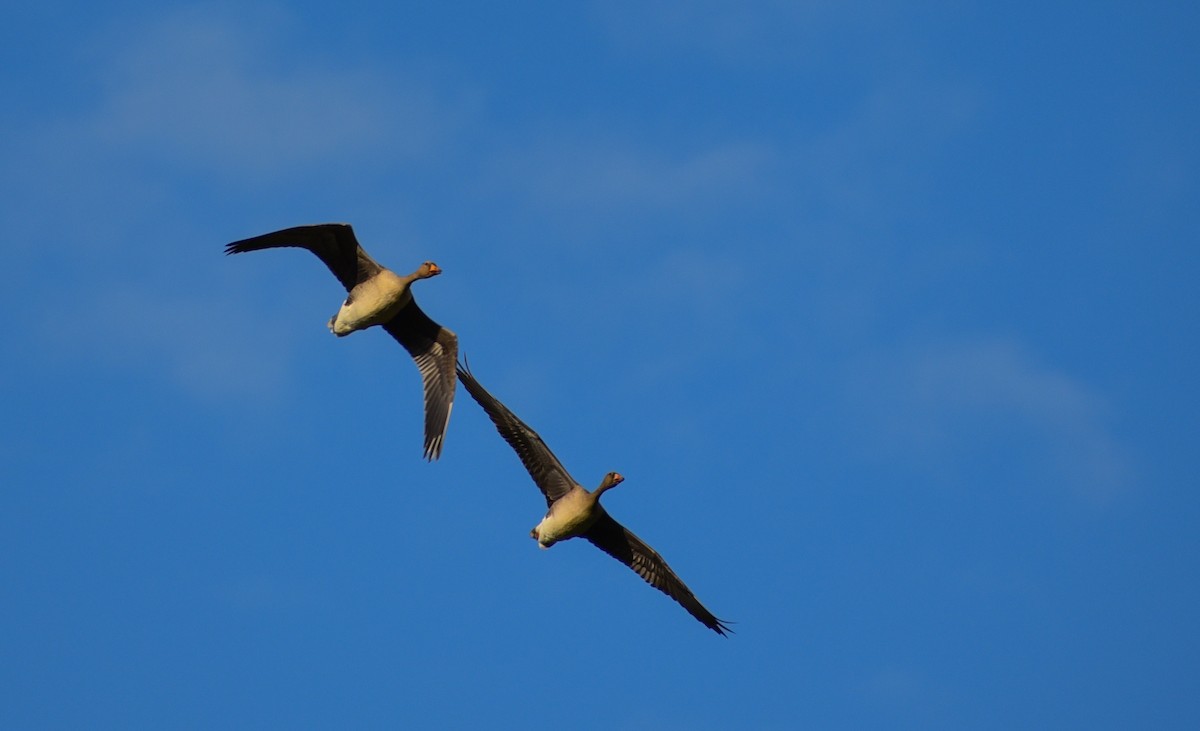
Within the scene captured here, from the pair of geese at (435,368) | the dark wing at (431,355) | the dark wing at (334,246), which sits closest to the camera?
the dark wing at (334,246)

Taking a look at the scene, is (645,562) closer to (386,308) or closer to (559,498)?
(559,498)

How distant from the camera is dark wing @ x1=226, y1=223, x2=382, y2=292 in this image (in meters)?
28.1

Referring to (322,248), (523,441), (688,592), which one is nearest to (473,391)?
(523,441)

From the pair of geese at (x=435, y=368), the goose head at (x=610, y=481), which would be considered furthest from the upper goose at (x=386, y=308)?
the goose head at (x=610, y=481)

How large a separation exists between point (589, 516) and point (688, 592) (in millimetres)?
2901

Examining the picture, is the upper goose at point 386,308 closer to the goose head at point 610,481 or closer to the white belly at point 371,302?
the white belly at point 371,302

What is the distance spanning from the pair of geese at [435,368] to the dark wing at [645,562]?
25 mm

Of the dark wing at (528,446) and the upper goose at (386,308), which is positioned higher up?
the upper goose at (386,308)

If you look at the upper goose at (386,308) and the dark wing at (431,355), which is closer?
the upper goose at (386,308)

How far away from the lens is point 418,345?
30.2 meters

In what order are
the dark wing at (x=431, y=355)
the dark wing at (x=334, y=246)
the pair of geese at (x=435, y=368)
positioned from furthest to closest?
the dark wing at (x=431, y=355), the pair of geese at (x=435, y=368), the dark wing at (x=334, y=246)

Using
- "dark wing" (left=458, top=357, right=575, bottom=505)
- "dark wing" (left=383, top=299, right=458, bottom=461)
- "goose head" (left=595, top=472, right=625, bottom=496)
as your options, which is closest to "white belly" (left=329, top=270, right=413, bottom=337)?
"dark wing" (left=383, top=299, right=458, bottom=461)

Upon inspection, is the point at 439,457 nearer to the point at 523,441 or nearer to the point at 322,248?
the point at 523,441

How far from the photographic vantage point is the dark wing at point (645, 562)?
30.2m
